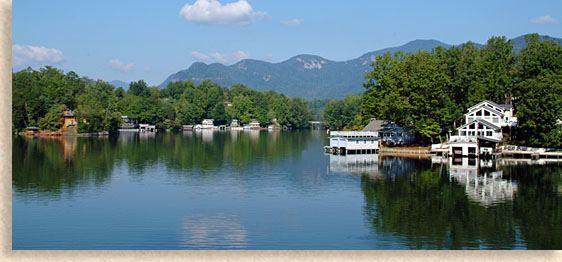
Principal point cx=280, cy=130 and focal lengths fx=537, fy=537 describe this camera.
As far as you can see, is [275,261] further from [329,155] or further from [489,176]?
[329,155]

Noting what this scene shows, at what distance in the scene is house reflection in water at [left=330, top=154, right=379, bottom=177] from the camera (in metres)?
38.5

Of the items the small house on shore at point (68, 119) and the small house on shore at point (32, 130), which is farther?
the small house on shore at point (68, 119)

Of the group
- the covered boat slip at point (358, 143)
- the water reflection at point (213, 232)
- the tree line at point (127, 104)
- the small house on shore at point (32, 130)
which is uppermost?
the tree line at point (127, 104)

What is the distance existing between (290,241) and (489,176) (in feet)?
69.2

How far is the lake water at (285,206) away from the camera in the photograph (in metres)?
18.9

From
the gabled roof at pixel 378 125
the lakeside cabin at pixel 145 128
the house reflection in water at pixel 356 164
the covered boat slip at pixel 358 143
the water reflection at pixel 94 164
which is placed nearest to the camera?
the water reflection at pixel 94 164

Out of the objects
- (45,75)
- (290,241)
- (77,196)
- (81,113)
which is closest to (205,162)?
(77,196)

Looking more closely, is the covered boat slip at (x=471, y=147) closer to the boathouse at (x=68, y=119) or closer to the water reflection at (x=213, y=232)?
the water reflection at (x=213, y=232)

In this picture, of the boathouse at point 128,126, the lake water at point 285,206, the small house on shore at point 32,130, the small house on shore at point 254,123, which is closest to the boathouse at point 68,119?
the small house on shore at point 32,130

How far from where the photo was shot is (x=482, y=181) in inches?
1293

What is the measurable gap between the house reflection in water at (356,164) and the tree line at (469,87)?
7328 millimetres

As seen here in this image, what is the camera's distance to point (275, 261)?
1507 cm

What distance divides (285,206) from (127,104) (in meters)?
103

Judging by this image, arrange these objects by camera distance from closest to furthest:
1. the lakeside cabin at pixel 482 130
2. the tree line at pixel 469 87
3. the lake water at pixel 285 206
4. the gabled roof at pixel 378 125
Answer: the lake water at pixel 285 206, the tree line at pixel 469 87, the lakeside cabin at pixel 482 130, the gabled roof at pixel 378 125
